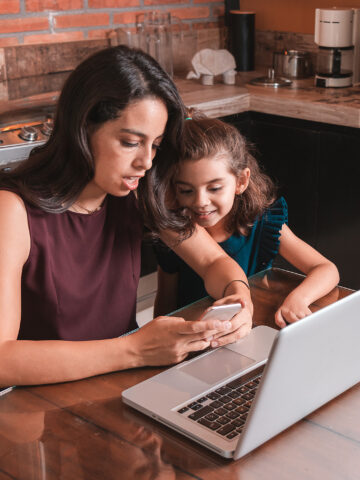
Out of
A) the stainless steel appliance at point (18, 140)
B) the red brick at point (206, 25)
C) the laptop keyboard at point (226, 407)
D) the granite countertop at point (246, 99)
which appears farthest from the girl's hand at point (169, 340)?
the red brick at point (206, 25)

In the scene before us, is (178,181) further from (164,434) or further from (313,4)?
(313,4)

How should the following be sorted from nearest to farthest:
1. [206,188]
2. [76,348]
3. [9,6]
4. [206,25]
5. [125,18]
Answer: [76,348]
[206,188]
[9,6]
[125,18]
[206,25]

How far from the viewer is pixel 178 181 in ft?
5.53

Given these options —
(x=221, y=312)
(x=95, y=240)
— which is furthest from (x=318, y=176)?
(x=221, y=312)

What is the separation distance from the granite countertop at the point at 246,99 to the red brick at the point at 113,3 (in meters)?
0.35

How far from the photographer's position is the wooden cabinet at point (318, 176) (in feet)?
8.77

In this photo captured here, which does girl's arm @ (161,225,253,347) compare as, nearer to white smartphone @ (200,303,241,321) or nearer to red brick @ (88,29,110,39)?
A: white smartphone @ (200,303,241,321)

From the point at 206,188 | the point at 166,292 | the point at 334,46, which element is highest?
the point at 334,46

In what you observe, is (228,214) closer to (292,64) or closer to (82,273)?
(82,273)

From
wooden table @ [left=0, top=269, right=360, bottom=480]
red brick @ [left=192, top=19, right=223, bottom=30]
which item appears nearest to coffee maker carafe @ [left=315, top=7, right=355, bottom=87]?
red brick @ [left=192, top=19, right=223, bottom=30]

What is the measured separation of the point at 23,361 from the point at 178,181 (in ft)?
2.32

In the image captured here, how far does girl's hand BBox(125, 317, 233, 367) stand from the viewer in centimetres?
117

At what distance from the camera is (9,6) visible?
2.71 metres

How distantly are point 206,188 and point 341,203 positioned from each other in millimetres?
1201
